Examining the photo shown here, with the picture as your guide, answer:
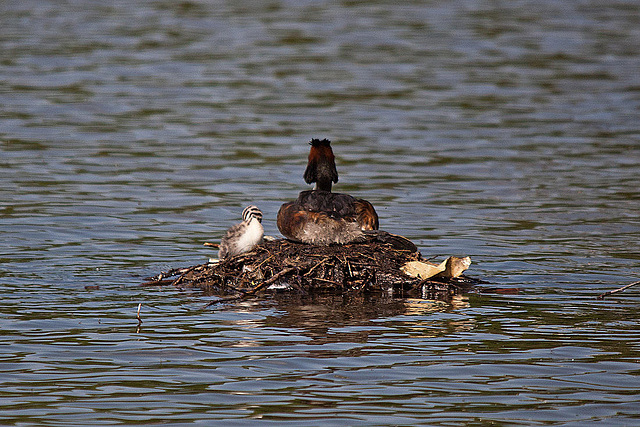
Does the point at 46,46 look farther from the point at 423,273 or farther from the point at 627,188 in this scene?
the point at 423,273

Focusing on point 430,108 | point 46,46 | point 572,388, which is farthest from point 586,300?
point 46,46

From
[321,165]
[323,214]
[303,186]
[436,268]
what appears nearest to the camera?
[436,268]

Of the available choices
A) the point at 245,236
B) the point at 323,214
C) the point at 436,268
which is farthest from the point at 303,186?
the point at 436,268

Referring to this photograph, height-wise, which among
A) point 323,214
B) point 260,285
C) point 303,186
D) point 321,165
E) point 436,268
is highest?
point 321,165

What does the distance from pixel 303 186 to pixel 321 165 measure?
19.4ft

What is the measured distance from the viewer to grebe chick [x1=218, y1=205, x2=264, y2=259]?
1184cm

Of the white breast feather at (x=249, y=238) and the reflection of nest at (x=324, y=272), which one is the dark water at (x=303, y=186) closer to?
the reflection of nest at (x=324, y=272)

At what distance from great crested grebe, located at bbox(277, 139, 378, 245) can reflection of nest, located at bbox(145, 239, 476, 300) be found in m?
0.12

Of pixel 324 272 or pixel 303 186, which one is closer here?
pixel 324 272

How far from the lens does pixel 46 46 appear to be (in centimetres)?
3119

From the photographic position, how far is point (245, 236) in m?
11.9

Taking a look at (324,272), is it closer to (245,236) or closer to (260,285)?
(260,285)

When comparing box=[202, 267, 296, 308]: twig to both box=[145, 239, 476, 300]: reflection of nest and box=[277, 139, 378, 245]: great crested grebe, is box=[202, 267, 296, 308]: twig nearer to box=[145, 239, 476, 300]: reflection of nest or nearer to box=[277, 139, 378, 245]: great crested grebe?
box=[145, 239, 476, 300]: reflection of nest

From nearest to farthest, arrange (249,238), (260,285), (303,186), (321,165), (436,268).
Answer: (260,285) < (436,268) < (249,238) < (321,165) < (303,186)
